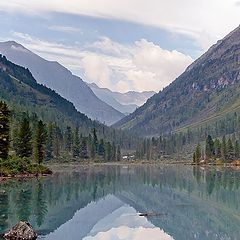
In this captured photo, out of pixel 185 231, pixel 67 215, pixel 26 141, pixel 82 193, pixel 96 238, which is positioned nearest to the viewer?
pixel 96 238

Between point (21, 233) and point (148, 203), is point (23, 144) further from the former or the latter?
point (21, 233)

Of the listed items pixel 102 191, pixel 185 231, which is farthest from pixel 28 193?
Result: pixel 185 231

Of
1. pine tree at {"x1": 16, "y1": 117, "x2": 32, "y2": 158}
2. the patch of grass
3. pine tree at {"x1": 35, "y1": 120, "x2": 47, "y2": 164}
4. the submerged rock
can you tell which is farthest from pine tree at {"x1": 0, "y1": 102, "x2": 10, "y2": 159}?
the submerged rock

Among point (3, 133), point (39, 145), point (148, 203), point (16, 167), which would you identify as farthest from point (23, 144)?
point (148, 203)

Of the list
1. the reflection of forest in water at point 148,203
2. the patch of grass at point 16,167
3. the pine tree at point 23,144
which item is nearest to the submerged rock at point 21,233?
the reflection of forest in water at point 148,203

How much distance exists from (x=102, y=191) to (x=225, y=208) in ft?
101

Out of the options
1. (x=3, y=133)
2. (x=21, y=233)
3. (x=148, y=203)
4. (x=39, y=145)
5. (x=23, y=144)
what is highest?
(x=3, y=133)

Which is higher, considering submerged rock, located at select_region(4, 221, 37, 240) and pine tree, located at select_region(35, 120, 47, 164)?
pine tree, located at select_region(35, 120, 47, 164)

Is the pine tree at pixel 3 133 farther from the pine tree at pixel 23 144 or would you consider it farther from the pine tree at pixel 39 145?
the pine tree at pixel 39 145

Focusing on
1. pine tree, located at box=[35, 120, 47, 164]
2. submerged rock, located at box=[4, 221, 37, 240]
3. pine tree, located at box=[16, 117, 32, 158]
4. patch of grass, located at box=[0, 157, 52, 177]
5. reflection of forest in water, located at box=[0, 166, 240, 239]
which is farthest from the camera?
pine tree, located at box=[35, 120, 47, 164]

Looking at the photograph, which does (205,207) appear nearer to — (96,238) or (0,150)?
(96,238)

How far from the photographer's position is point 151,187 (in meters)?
109

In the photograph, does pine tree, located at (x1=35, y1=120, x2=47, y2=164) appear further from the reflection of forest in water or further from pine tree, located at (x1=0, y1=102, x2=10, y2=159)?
the reflection of forest in water

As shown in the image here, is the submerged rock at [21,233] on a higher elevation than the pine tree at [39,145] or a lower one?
lower
